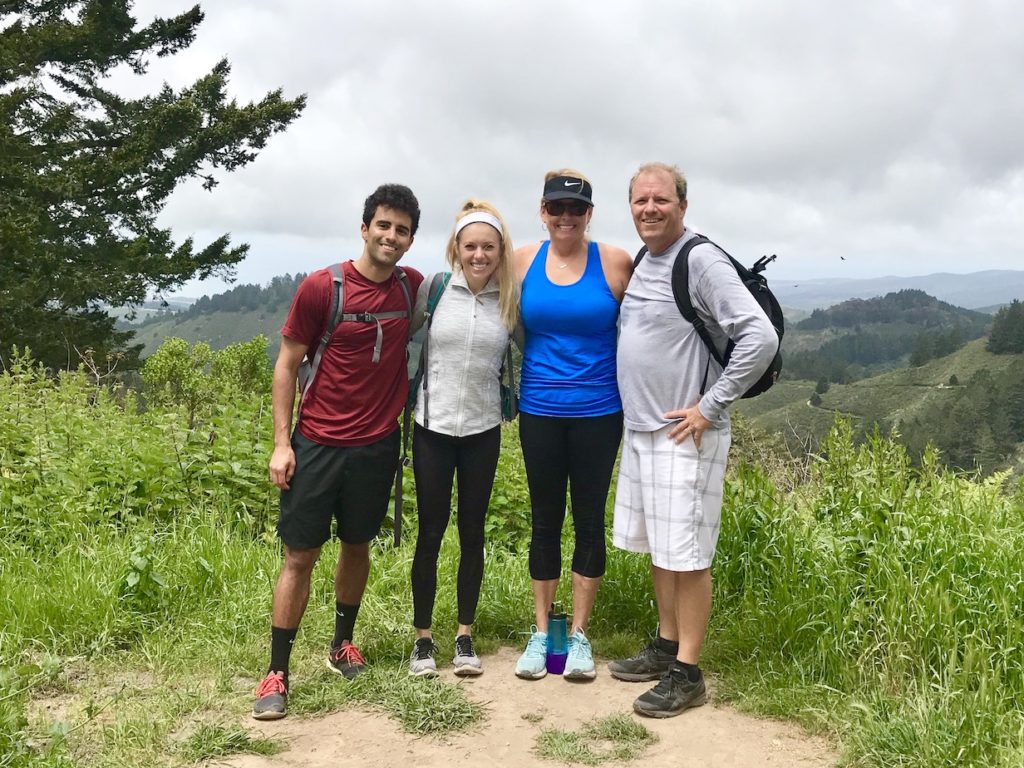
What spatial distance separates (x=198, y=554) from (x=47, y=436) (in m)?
2.11

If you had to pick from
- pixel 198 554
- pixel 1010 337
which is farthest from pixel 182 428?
pixel 1010 337

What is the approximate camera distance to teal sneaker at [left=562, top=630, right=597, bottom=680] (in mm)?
3752

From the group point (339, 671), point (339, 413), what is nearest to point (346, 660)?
point (339, 671)

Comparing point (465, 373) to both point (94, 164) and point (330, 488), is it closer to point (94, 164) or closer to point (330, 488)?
point (330, 488)

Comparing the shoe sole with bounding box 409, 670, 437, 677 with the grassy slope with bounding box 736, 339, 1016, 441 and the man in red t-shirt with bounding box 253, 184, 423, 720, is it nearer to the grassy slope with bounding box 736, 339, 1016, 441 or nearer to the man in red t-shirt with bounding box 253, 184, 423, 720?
the man in red t-shirt with bounding box 253, 184, 423, 720

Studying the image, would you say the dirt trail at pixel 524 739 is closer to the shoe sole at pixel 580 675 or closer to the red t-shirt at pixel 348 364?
the shoe sole at pixel 580 675

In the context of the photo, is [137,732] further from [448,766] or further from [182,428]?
[182,428]

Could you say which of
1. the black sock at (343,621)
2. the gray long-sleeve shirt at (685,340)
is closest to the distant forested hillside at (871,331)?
the gray long-sleeve shirt at (685,340)

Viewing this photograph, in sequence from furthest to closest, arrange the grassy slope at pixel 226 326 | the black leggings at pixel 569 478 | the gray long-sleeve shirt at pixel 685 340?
the grassy slope at pixel 226 326
the black leggings at pixel 569 478
the gray long-sleeve shirt at pixel 685 340

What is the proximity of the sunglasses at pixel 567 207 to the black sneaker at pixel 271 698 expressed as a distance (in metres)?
2.38

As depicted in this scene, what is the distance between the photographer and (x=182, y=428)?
586 cm

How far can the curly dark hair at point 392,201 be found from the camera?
3498 mm

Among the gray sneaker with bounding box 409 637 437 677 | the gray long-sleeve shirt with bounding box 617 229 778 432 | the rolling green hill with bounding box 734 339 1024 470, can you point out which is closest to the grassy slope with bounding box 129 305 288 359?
the rolling green hill with bounding box 734 339 1024 470

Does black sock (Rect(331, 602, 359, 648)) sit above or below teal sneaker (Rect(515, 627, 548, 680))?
above
